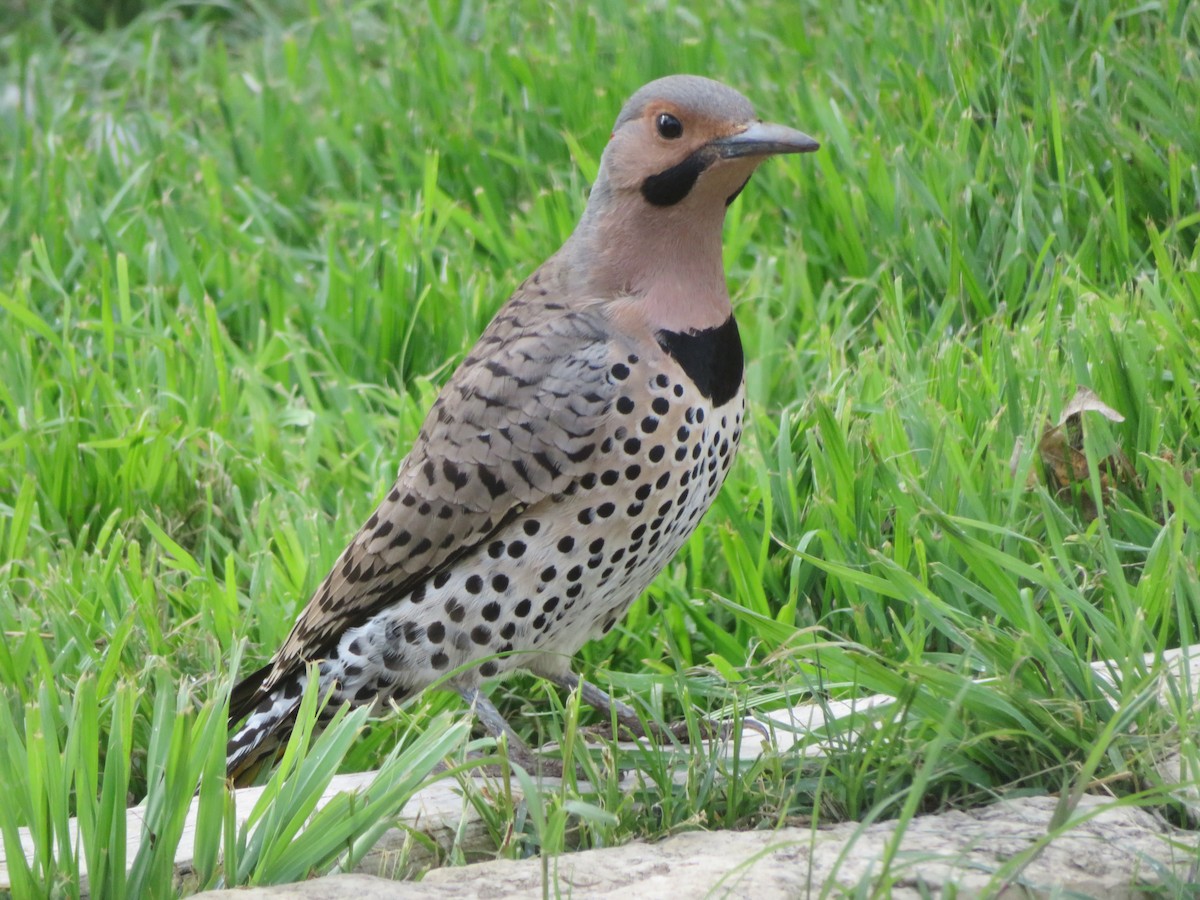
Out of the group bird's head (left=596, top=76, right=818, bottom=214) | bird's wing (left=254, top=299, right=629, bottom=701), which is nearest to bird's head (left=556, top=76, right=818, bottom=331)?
bird's head (left=596, top=76, right=818, bottom=214)

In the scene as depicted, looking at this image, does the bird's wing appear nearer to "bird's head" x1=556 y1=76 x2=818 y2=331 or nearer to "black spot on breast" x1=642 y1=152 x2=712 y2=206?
"bird's head" x1=556 y1=76 x2=818 y2=331

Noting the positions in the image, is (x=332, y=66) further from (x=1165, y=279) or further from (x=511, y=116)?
(x=1165, y=279)

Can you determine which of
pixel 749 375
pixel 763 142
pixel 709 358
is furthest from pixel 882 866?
pixel 749 375

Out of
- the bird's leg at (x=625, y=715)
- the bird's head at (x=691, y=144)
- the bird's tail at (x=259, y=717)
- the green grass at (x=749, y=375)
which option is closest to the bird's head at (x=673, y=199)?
the bird's head at (x=691, y=144)

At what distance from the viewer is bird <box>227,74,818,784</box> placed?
326 cm

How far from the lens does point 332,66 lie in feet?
21.9

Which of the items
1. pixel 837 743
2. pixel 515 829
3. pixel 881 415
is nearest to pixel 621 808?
pixel 515 829

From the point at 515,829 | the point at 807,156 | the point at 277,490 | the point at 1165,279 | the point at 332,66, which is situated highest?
the point at 332,66

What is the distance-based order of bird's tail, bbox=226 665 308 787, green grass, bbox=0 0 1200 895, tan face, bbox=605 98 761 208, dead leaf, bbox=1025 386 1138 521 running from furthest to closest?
dead leaf, bbox=1025 386 1138 521 → bird's tail, bbox=226 665 308 787 → tan face, bbox=605 98 761 208 → green grass, bbox=0 0 1200 895

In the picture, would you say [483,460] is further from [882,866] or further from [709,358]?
[882,866]

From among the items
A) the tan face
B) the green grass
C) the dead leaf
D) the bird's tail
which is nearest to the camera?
the green grass

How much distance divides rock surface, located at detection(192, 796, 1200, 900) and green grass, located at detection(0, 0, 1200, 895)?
0.29ft

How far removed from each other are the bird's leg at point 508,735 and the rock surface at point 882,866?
2.24 feet

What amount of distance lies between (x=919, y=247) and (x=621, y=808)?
248 cm
